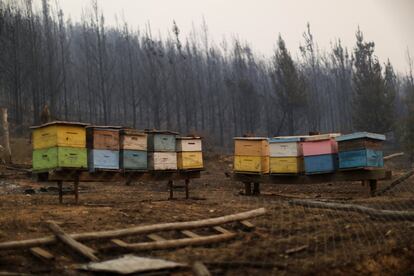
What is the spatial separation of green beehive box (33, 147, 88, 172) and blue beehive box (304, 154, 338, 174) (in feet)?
20.7

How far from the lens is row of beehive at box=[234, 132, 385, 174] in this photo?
12.0m

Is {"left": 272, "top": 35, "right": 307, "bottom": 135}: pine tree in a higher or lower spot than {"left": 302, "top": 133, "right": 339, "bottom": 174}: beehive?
higher

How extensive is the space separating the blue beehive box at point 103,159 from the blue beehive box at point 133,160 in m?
0.16

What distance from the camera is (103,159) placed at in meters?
10.9

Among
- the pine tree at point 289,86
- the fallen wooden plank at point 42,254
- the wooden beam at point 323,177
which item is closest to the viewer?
Result: the fallen wooden plank at point 42,254

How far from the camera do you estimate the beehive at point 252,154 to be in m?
13.3

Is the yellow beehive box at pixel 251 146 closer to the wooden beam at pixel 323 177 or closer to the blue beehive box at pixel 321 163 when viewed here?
the wooden beam at pixel 323 177

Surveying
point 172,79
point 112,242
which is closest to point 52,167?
point 112,242

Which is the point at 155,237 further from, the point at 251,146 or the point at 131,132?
the point at 251,146

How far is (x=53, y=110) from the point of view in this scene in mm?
39938

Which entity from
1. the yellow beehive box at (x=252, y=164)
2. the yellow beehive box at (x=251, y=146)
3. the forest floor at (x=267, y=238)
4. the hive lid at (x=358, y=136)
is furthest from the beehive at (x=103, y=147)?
the hive lid at (x=358, y=136)

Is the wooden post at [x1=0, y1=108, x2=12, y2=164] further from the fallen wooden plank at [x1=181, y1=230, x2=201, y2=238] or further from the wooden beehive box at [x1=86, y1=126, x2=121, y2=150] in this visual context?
the fallen wooden plank at [x1=181, y1=230, x2=201, y2=238]

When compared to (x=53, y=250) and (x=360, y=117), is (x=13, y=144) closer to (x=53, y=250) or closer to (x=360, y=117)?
(x=53, y=250)

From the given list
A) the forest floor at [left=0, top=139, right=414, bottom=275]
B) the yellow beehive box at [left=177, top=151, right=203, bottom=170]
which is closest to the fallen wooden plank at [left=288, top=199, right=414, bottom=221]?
the forest floor at [left=0, top=139, right=414, bottom=275]
